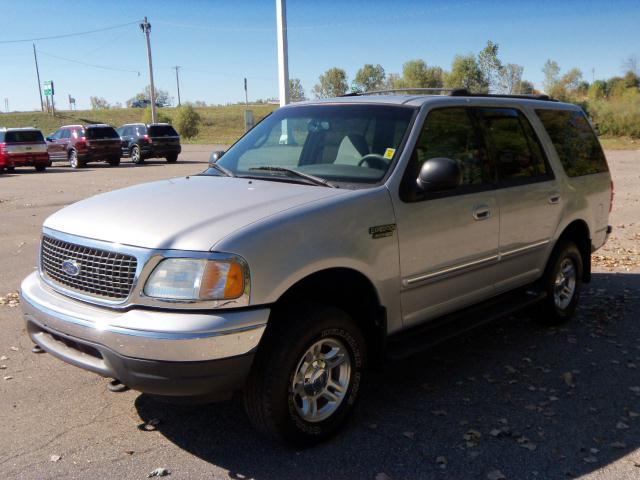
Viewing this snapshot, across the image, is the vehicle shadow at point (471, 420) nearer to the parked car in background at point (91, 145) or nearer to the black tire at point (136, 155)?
the parked car in background at point (91, 145)

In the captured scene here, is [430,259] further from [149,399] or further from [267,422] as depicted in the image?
[149,399]

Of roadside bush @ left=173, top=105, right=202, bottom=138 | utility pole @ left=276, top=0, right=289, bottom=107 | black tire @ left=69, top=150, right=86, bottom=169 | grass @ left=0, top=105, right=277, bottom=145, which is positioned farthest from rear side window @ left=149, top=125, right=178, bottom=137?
grass @ left=0, top=105, right=277, bottom=145

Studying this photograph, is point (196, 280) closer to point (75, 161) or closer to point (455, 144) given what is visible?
point (455, 144)

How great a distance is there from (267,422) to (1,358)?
2.67 m

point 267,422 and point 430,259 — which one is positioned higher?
point 430,259

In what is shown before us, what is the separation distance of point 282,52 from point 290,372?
14.3 meters

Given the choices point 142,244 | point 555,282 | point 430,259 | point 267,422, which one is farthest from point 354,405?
point 555,282

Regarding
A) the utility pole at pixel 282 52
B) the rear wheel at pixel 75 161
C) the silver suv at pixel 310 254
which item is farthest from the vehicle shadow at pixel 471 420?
the rear wheel at pixel 75 161

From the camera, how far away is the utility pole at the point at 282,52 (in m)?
16.2

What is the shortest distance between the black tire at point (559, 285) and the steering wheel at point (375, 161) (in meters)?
2.21

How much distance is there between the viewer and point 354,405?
370 centimetres

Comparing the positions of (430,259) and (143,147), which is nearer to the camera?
(430,259)

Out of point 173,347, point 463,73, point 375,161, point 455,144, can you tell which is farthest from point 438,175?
point 463,73

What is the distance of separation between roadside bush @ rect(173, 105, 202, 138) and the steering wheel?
183 feet
